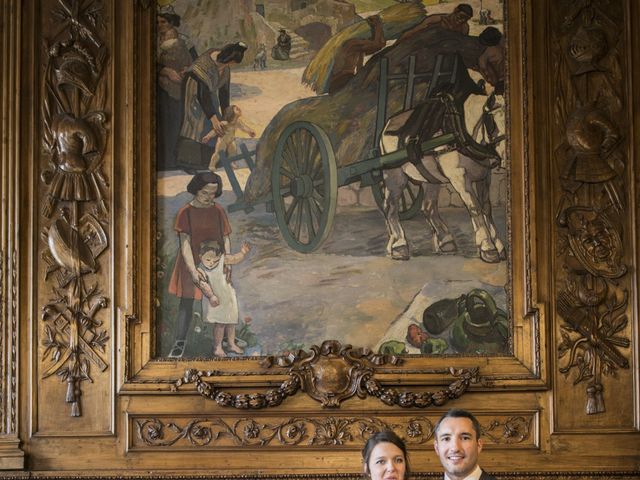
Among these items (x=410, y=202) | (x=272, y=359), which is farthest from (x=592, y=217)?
(x=272, y=359)

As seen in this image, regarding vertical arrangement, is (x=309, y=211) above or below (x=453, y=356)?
above

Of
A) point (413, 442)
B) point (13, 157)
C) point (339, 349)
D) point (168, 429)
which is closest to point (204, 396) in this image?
point (168, 429)

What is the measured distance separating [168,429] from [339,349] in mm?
1126

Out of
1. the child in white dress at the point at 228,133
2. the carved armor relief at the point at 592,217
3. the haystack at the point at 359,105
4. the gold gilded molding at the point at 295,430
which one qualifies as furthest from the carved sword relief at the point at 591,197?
the child in white dress at the point at 228,133

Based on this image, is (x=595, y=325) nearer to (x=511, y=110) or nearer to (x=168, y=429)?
(x=511, y=110)

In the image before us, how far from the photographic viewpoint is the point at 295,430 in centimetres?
682

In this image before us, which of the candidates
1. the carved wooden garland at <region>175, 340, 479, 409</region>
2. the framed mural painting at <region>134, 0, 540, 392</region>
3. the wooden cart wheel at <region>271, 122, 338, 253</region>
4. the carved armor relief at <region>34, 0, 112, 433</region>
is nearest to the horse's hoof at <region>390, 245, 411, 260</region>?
the framed mural painting at <region>134, 0, 540, 392</region>

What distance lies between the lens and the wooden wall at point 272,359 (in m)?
6.79

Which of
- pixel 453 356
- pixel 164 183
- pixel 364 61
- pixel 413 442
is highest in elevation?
pixel 364 61

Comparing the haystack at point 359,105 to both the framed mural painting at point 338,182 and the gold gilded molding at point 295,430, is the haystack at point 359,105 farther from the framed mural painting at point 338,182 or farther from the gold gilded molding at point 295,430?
the gold gilded molding at point 295,430

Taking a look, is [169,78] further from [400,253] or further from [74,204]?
[400,253]

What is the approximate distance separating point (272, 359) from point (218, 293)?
519mm

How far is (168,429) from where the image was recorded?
686 cm

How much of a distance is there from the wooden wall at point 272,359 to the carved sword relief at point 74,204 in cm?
1
